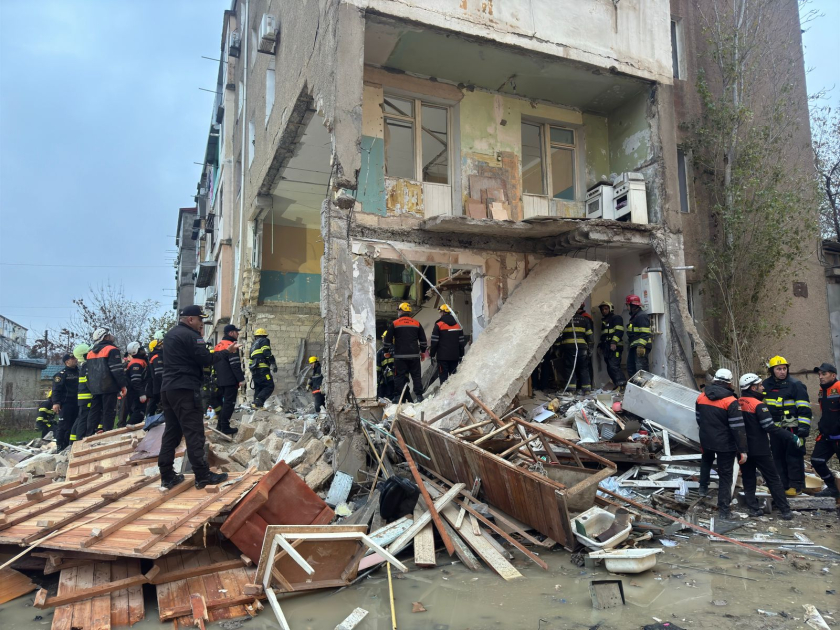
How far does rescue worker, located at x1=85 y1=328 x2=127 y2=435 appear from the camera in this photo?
941 centimetres

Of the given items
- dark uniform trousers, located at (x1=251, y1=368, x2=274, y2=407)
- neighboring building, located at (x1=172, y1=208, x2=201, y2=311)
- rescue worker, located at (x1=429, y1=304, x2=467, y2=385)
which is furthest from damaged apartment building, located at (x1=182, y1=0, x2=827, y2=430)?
neighboring building, located at (x1=172, y1=208, x2=201, y2=311)

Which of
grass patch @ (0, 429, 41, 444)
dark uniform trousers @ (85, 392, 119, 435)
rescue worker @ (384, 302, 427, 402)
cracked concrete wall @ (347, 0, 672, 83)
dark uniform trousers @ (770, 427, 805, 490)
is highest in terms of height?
cracked concrete wall @ (347, 0, 672, 83)

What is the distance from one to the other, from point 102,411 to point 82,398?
407mm

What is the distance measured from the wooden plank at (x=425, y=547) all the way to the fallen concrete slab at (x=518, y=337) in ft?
7.49

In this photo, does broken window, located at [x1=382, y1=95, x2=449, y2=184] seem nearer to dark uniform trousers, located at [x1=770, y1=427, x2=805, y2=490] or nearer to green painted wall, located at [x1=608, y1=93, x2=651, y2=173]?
green painted wall, located at [x1=608, y1=93, x2=651, y2=173]

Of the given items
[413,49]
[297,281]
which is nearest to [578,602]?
[413,49]

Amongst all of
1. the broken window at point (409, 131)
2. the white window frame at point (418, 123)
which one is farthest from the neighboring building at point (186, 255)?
the white window frame at point (418, 123)

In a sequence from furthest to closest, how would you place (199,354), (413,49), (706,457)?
(413,49) → (706,457) → (199,354)

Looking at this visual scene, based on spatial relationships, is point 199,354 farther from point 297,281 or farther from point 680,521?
point 297,281

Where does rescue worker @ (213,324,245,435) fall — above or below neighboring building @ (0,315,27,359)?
below

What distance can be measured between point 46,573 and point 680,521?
19.8 feet

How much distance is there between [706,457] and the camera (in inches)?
271

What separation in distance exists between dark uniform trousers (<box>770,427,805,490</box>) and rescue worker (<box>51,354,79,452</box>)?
38.0 feet

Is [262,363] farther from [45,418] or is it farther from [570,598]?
[570,598]
